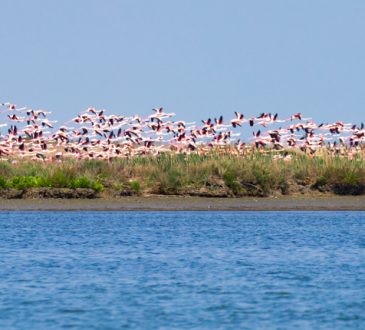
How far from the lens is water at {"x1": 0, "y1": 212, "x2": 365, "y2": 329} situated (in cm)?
1491

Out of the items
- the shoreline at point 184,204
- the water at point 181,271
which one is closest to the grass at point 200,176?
the shoreline at point 184,204

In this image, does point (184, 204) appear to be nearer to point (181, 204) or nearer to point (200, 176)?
point (181, 204)

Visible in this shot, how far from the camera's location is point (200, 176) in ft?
103

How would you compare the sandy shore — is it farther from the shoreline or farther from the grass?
the grass

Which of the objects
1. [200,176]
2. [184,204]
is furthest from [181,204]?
[200,176]

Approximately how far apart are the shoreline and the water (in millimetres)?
969

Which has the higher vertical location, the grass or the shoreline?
the grass

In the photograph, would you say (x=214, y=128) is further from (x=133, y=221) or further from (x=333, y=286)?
(x=333, y=286)

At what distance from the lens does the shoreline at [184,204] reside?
29266 millimetres

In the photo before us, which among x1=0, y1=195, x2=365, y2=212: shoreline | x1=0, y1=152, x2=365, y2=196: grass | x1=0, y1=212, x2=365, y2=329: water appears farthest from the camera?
x1=0, y1=152, x2=365, y2=196: grass

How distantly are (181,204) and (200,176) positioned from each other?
1.61 meters

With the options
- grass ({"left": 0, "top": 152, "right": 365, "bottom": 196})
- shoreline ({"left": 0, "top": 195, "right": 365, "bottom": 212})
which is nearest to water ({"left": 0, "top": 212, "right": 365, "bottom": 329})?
shoreline ({"left": 0, "top": 195, "right": 365, "bottom": 212})

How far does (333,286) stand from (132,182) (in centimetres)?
1398

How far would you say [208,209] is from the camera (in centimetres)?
2962
